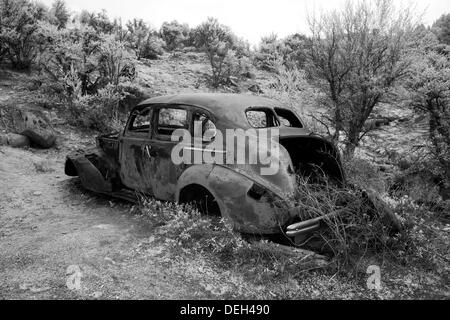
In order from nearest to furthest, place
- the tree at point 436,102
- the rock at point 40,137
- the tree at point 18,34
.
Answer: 1. the tree at point 436,102
2. the rock at point 40,137
3. the tree at point 18,34

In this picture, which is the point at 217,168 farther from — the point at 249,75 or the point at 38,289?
the point at 249,75

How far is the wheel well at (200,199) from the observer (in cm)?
403

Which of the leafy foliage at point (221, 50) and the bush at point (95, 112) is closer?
the bush at point (95, 112)

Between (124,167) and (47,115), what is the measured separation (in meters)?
5.15

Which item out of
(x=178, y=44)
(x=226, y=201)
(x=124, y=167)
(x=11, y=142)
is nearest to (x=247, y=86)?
(x=178, y=44)

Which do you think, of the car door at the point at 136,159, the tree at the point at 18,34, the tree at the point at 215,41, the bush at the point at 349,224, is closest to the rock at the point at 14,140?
the car door at the point at 136,159

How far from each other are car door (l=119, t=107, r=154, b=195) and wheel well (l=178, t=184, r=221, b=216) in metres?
0.73

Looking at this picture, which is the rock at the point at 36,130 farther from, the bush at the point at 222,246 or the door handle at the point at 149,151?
the bush at the point at 222,246

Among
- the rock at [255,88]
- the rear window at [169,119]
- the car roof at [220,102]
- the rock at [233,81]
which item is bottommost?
the rear window at [169,119]

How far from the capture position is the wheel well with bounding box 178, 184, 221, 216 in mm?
4031

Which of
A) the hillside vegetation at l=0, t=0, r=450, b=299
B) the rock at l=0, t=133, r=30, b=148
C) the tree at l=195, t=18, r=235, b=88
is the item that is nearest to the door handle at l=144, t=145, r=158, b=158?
the hillside vegetation at l=0, t=0, r=450, b=299

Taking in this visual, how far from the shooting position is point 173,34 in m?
20.9

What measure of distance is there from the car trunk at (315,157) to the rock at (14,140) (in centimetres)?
590
